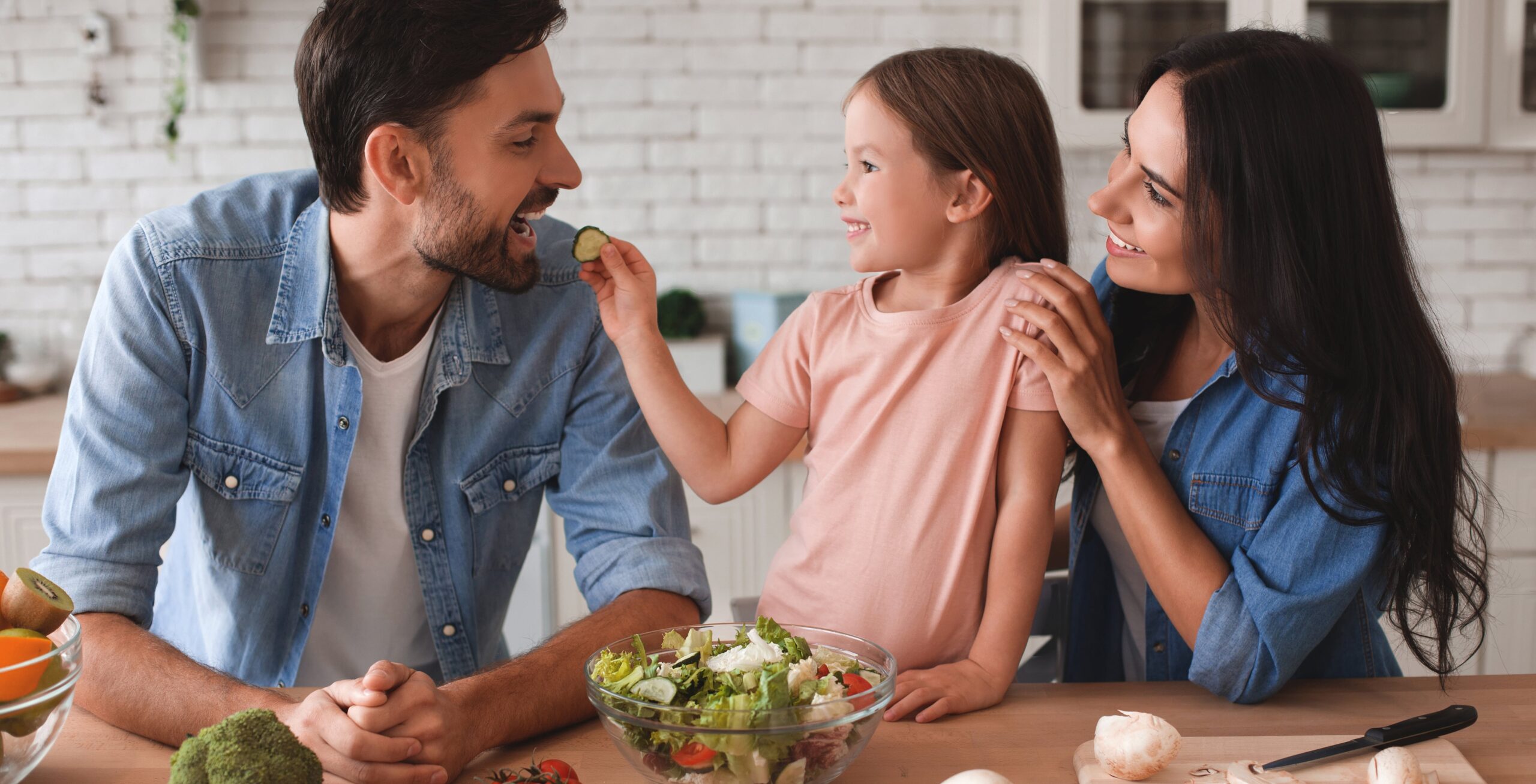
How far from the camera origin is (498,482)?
1.66 meters

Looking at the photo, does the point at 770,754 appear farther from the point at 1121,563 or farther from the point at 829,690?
the point at 1121,563

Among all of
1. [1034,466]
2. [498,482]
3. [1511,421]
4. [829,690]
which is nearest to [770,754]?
[829,690]

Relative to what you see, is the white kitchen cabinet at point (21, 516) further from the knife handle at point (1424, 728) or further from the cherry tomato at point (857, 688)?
the knife handle at point (1424, 728)

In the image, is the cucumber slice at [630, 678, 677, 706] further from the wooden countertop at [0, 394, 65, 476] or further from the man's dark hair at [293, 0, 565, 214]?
the wooden countertop at [0, 394, 65, 476]

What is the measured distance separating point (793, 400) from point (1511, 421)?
2056mm

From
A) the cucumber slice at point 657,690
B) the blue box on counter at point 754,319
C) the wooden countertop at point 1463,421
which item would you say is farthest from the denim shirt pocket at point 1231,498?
the blue box on counter at point 754,319

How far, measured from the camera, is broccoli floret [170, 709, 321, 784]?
2.81 feet

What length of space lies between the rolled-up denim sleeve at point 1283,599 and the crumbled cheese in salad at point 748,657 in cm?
52

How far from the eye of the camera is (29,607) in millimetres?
988

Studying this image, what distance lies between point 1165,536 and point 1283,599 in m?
0.14

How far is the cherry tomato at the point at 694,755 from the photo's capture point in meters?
0.95

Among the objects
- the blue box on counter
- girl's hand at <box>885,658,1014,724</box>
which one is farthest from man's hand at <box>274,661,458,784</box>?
the blue box on counter

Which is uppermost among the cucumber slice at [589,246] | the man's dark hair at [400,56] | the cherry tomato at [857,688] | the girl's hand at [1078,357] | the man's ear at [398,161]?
the man's dark hair at [400,56]

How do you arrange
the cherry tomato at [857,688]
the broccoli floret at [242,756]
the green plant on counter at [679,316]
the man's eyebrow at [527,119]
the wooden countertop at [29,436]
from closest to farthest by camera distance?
the broccoli floret at [242,756], the cherry tomato at [857,688], the man's eyebrow at [527,119], the wooden countertop at [29,436], the green plant on counter at [679,316]
